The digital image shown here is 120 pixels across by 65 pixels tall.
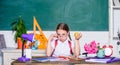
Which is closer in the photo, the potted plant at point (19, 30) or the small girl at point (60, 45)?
the small girl at point (60, 45)

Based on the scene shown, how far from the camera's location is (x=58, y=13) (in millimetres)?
4309

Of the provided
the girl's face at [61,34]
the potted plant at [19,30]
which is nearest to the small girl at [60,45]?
the girl's face at [61,34]

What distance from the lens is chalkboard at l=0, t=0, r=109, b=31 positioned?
14.0 feet

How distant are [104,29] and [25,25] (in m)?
1.35

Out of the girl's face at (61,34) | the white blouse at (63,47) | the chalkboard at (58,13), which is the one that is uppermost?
the chalkboard at (58,13)

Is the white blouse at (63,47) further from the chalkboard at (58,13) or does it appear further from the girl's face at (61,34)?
the chalkboard at (58,13)

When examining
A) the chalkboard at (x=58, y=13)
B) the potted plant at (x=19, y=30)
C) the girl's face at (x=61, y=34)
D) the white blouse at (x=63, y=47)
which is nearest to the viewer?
the girl's face at (x=61, y=34)

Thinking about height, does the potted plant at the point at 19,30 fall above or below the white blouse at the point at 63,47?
above

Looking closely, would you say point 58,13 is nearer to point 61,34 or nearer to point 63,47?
point 63,47

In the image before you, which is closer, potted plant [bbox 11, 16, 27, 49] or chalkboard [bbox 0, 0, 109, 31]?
potted plant [bbox 11, 16, 27, 49]

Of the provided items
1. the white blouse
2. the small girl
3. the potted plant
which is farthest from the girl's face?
the potted plant

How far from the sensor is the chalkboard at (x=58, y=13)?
426 centimetres

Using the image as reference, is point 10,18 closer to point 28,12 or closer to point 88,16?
point 28,12

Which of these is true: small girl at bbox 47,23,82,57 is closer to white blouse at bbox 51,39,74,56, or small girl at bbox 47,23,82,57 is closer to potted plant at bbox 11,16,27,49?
white blouse at bbox 51,39,74,56
